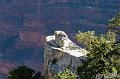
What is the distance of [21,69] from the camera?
83.9 feet

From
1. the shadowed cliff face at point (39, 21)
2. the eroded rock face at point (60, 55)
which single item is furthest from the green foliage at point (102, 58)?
the shadowed cliff face at point (39, 21)

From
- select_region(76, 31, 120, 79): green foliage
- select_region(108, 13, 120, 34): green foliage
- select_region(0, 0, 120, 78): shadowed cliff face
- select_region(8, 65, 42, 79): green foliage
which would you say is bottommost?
select_region(0, 0, 120, 78): shadowed cliff face

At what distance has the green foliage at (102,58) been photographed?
1678cm

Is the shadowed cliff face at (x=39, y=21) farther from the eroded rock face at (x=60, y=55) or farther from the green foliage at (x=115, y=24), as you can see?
the green foliage at (x=115, y=24)

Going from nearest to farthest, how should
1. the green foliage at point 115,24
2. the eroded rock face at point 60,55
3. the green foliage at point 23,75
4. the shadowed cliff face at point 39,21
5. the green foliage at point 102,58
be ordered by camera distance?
1. the green foliage at point 102,58
2. the green foliage at point 115,24
3. the eroded rock face at point 60,55
4. the green foliage at point 23,75
5. the shadowed cliff face at point 39,21

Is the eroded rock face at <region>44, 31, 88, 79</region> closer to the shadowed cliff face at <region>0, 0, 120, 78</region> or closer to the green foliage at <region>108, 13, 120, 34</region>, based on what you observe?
the green foliage at <region>108, 13, 120, 34</region>

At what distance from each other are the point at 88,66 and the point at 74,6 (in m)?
65.9

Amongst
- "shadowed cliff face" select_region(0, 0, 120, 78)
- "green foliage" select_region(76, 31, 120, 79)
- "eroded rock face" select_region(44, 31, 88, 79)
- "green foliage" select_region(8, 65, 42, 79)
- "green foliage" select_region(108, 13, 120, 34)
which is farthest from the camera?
"shadowed cliff face" select_region(0, 0, 120, 78)

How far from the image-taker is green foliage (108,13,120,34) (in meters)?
17.2

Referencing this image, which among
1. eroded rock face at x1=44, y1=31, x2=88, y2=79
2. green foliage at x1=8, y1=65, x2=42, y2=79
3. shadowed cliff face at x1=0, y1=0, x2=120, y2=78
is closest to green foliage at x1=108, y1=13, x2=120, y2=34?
eroded rock face at x1=44, y1=31, x2=88, y2=79

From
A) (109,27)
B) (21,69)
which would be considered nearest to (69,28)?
(21,69)

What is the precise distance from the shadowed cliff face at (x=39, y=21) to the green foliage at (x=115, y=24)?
198ft

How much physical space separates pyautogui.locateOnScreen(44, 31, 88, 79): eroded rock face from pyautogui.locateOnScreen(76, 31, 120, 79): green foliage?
3231 mm

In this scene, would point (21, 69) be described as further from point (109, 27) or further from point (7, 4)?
point (7, 4)
